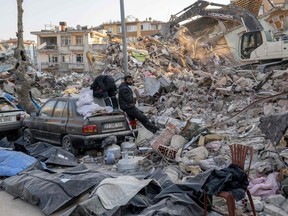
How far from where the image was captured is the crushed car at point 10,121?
37.8 ft

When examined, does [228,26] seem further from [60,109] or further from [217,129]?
[60,109]

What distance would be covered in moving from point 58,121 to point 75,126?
2.75ft

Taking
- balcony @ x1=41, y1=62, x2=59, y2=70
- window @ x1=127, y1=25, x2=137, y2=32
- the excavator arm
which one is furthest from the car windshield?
window @ x1=127, y1=25, x2=137, y2=32

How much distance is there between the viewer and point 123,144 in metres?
9.20

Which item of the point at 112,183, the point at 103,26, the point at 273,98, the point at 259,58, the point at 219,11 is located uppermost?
the point at 103,26

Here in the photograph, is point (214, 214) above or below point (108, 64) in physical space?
below

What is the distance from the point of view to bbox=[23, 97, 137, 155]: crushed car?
29.4 ft

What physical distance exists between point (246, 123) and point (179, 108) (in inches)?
147

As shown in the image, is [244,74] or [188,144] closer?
[188,144]

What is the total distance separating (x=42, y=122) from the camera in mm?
10375

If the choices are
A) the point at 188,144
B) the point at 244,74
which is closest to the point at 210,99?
the point at 244,74

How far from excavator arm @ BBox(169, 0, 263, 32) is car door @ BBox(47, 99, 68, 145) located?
50.4ft

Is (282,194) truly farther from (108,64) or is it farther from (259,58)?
(108,64)

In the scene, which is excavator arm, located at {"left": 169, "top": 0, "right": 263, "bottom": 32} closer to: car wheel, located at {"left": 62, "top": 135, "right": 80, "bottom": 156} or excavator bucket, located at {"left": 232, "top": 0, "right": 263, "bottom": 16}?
excavator bucket, located at {"left": 232, "top": 0, "right": 263, "bottom": 16}
